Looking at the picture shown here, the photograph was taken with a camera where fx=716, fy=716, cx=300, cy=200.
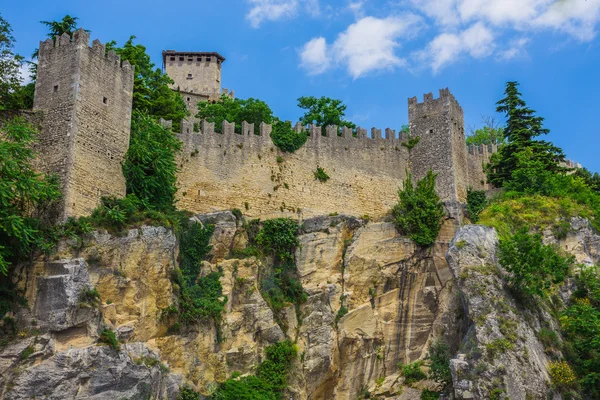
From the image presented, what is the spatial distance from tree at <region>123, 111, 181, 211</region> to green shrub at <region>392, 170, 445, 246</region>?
33.8 ft

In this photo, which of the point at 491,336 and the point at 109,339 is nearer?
the point at 109,339

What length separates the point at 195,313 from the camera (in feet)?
84.1

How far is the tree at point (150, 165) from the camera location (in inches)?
1049

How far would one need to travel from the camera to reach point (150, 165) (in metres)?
27.1

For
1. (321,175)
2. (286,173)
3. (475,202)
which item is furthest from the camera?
Answer: (475,202)

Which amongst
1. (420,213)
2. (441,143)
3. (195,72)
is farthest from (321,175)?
(195,72)

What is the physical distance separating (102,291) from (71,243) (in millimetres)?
1876

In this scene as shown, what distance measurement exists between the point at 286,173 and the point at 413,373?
10.5m

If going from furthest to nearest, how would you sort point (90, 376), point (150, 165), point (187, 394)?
point (150, 165) → point (187, 394) → point (90, 376)

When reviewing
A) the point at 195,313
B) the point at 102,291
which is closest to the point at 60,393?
the point at 102,291

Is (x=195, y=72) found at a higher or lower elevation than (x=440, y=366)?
higher

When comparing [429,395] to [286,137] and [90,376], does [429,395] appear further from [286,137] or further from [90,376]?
[286,137]

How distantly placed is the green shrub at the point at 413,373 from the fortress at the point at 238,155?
7.54m

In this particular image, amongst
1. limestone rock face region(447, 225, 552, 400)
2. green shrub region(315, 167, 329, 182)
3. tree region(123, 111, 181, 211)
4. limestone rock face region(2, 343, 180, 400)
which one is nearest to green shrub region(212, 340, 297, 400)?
limestone rock face region(2, 343, 180, 400)
